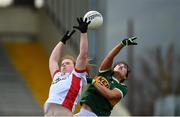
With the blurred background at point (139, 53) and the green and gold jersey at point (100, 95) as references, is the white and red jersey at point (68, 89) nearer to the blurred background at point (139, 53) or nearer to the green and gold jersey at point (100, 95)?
the green and gold jersey at point (100, 95)

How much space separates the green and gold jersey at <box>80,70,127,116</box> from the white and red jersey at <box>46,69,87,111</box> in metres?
0.30

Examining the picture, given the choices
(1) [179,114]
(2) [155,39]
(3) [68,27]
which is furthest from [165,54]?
(3) [68,27]

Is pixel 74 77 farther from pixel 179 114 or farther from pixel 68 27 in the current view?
pixel 68 27

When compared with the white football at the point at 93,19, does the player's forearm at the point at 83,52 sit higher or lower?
lower

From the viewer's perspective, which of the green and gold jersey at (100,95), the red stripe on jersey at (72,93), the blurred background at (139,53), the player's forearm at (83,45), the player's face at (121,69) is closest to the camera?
the player's forearm at (83,45)

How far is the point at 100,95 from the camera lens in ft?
28.2

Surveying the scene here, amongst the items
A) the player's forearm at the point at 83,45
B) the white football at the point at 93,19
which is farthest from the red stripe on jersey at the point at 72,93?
the white football at the point at 93,19

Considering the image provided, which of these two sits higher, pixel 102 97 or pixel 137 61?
pixel 102 97

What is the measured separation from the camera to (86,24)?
322 inches

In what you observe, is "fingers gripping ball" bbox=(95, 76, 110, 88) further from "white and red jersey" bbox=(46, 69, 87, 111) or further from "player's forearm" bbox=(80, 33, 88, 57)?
"player's forearm" bbox=(80, 33, 88, 57)

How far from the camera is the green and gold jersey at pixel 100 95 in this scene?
8.63 metres

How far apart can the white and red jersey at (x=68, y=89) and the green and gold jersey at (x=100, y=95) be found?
299 mm

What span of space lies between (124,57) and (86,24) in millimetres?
9577

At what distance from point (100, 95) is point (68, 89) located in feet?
1.51
